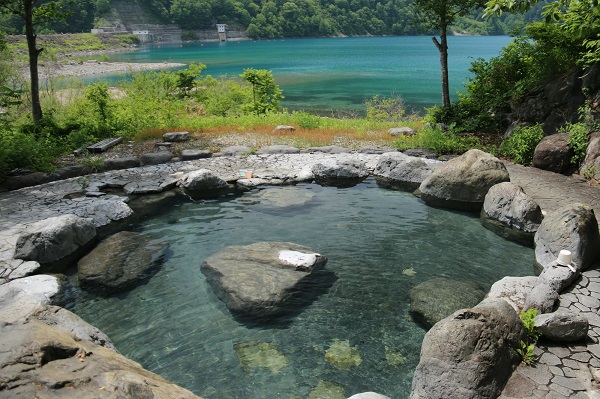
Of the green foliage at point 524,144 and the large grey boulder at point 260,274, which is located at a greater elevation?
the green foliage at point 524,144

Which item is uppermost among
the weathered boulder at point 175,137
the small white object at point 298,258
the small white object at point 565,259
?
the weathered boulder at point 175,137

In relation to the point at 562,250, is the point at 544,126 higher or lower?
higher

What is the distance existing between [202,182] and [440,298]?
279 inches

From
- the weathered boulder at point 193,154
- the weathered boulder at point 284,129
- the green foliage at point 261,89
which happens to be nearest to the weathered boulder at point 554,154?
the weathered boulder at point 284,129

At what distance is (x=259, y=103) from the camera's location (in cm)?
2341

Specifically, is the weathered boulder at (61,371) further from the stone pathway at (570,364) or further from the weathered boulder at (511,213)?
the weathered boulder at (511,213)

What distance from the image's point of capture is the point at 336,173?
12383 mm

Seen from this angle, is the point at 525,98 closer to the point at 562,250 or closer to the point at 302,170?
the point at 302,170

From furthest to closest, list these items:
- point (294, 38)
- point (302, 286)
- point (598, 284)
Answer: point (294, 38)
point (302, 286)
point (598, 284)

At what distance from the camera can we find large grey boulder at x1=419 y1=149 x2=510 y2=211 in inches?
415

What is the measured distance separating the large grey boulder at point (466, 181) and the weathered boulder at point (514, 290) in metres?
3.97

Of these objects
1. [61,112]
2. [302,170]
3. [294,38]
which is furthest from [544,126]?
[294,38]

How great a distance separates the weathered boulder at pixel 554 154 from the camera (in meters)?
11.4

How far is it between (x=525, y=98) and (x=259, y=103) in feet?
43.9
